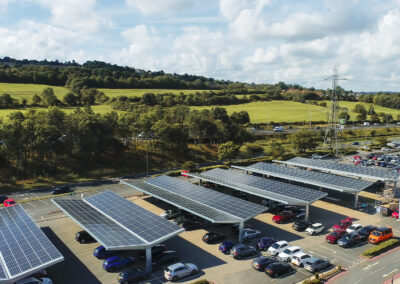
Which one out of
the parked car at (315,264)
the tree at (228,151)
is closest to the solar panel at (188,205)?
the parked car at (315,264)

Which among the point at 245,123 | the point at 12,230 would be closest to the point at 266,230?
the point at 12,230

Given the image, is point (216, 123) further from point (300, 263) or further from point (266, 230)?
point (300, 263)

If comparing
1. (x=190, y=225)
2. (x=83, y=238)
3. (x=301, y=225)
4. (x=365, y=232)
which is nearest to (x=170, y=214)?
(x=190, y=225)

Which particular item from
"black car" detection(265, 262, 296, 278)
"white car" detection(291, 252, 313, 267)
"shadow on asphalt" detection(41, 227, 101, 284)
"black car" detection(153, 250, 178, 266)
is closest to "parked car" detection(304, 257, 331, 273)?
"white car" detection(291, 252, 313, 267)

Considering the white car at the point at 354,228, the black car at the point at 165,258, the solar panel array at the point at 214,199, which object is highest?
the solar panel array at the point at 214,199

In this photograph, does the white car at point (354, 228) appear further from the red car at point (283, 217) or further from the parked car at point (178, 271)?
the parked car at point (178, 271)

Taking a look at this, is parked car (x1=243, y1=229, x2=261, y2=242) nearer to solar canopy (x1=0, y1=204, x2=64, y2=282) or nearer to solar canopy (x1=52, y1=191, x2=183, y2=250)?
solar canopy (x1=52, y1=191, x2=183, y2=250)

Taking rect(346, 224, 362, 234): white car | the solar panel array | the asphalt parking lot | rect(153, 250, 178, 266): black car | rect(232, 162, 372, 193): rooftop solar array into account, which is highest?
rect(232, 162, 372, 193): rooftop solar array
